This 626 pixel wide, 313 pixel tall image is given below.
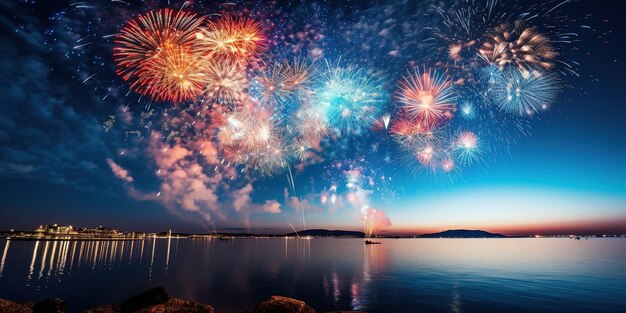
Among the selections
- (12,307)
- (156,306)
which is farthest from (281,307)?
(12,307)

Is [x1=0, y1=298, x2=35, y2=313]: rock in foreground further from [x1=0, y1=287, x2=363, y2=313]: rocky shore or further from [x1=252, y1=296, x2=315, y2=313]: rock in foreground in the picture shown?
[x1=252, y1=296, x2=315, y2=313]: rock in foreground

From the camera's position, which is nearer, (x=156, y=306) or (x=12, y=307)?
(x=12, y=307)

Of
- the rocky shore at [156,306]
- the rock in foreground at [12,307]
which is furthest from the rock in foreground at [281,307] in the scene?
the rock in foreground at [12,307]

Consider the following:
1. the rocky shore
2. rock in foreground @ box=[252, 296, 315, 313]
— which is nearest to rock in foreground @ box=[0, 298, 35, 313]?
the rocky shore

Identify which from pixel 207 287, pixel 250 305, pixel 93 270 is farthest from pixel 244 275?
pixel 93 270

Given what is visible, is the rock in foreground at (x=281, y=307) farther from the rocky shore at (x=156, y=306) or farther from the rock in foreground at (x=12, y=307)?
the rock in foreground at (x=12, y=307)

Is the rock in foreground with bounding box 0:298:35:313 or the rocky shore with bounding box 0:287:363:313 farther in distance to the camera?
the rocky shore with bounding box 0:287:363:313

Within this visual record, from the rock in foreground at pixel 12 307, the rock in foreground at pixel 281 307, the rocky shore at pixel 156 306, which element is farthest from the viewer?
the rocky shore at pixel 156 306

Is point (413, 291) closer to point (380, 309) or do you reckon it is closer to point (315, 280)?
point (380, 309)

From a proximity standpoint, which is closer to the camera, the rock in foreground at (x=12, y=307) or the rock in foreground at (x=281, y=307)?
the rock in foreground at (x=12, y=307)

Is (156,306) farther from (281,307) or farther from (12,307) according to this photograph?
(12,307)
